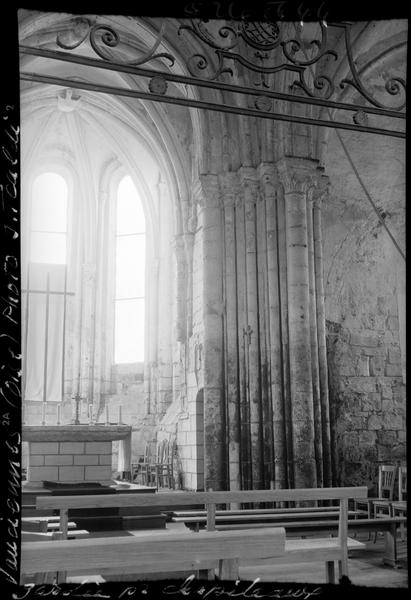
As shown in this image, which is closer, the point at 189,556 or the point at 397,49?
the point at 189,556

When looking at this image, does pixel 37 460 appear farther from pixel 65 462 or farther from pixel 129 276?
pixel 129 276

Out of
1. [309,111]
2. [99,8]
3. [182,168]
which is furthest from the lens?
[182,168]

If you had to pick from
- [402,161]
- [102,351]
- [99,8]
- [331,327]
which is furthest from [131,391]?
[99,8]

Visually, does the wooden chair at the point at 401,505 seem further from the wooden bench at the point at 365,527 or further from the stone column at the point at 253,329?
the stone column at the point at 253,329

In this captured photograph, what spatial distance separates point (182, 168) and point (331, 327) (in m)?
4.44

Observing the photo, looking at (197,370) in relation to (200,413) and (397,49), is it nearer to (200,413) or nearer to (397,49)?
(200,413)

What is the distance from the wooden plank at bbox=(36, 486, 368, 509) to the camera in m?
3.99

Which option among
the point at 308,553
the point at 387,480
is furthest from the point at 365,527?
the point at 387,480

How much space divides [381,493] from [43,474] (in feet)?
14.2

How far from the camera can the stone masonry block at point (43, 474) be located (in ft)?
28.7

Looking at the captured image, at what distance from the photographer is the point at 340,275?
1176 centimetres

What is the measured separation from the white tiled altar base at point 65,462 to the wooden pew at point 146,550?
505 centimetres

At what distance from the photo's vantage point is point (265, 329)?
10.2m
